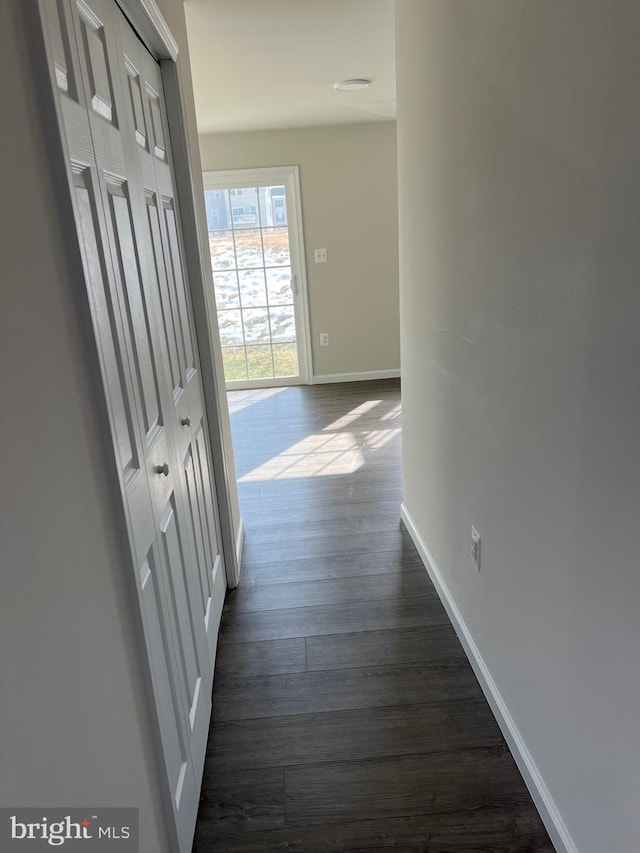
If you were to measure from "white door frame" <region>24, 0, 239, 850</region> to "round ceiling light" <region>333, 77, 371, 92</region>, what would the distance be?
1679 mm

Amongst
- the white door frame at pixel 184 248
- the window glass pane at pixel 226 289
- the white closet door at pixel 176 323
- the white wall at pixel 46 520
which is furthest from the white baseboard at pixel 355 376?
the white wall at pixel 46 520

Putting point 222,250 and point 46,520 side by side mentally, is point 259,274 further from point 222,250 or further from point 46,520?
point 46,520

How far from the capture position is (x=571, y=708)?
1322mm

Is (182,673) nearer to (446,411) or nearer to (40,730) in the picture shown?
(40,730)

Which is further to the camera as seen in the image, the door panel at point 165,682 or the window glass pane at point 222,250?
the window glass pane at point 222,250

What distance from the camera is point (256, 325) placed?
564cm

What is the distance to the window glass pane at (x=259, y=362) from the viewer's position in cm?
574

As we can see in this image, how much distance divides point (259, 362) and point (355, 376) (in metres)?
0.93

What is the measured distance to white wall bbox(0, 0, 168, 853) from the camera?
71 cm

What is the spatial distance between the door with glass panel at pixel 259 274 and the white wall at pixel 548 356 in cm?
335

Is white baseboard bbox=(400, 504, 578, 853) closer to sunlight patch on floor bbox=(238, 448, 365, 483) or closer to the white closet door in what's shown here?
the white closet door


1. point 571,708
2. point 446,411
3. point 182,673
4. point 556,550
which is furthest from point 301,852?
point 446,411

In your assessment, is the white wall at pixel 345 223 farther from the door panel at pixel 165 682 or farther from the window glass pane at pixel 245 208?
the door panel at pixel 165 682

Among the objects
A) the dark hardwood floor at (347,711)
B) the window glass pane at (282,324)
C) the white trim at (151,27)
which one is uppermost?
the white trim at (151,27)
